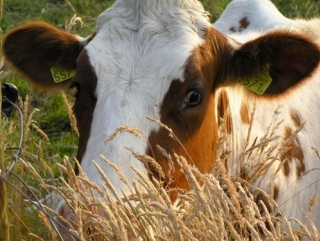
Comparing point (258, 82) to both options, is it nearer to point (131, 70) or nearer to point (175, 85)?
point (175, 85)

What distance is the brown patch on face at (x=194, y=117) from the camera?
3404 millimetres

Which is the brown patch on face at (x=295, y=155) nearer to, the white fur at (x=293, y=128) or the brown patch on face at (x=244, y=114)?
the white fur at (x=293, y=128)

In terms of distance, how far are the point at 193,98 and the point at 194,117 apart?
94 mm

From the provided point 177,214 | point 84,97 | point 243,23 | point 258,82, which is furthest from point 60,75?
point 177,214

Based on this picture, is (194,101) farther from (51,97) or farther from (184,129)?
(51,97)

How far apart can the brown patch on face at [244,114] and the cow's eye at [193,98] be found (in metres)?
0.65

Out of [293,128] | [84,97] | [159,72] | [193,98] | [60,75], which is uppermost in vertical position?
[159,72]

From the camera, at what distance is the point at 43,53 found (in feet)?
14.0

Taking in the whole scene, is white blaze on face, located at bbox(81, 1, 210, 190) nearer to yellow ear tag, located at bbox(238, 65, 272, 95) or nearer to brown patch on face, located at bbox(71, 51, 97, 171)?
brown patch on face, located at bbox(71, 51, 97, 171)

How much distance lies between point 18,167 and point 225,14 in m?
1.92

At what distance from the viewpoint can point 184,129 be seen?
3.56m

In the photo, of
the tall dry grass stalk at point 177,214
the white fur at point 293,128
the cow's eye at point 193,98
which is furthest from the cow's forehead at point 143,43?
the tall dry grass stalk at point 177,214

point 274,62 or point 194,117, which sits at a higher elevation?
point 274,62

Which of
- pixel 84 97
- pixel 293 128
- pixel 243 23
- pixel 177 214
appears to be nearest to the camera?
pixel 177 214
